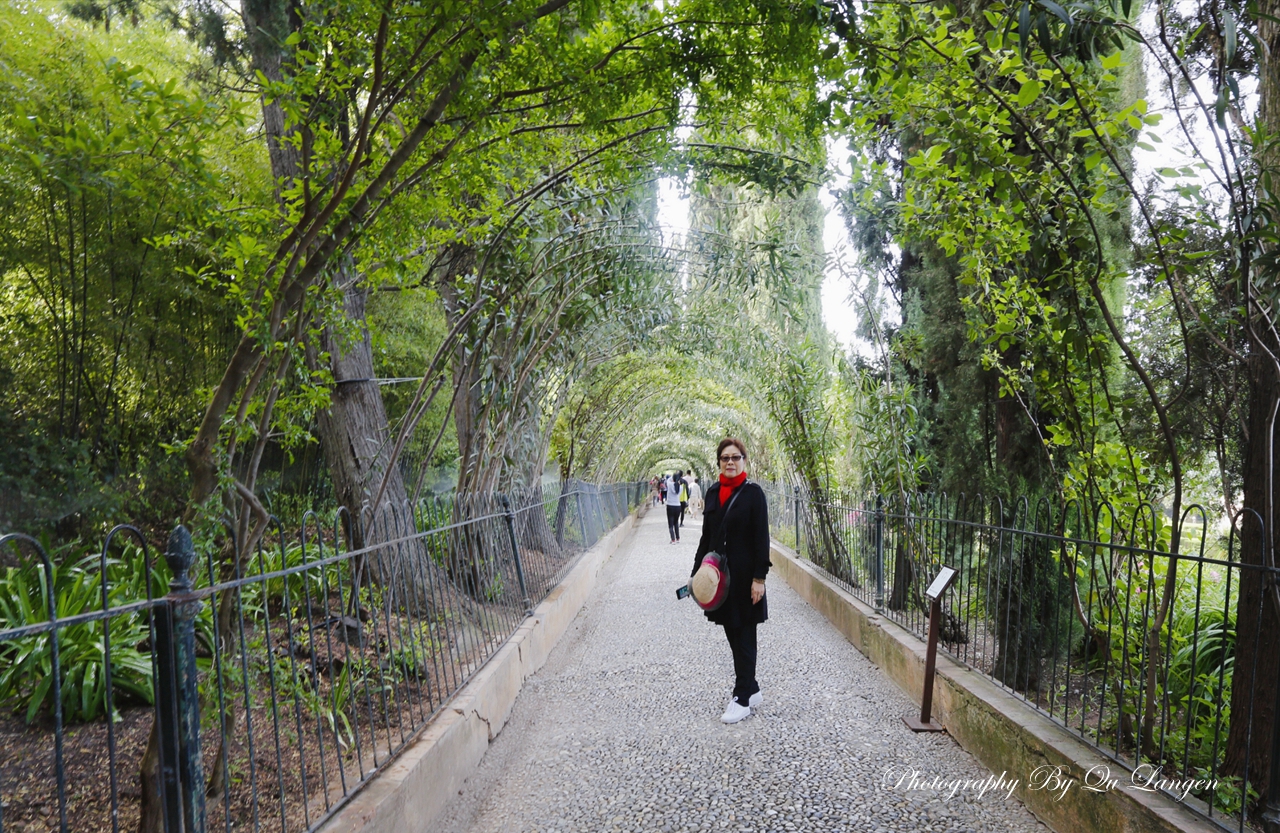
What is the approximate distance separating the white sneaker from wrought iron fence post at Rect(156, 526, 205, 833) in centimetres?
295

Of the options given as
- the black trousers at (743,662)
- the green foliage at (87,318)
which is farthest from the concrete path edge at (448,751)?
the green foliage at (87,318)

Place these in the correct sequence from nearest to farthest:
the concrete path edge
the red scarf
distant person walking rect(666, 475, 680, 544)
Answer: the concrete path edge
the red scarf
distant person walking rect(666, 475, 680, 544)

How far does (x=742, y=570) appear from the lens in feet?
15.2

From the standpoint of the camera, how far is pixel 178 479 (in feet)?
24.5

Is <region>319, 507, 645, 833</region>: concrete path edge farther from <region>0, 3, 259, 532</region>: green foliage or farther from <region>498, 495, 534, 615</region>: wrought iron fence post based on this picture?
<region>0, 3, 259, 532</region>: green foliage

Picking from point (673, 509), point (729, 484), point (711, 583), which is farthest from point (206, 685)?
point (673, 509)

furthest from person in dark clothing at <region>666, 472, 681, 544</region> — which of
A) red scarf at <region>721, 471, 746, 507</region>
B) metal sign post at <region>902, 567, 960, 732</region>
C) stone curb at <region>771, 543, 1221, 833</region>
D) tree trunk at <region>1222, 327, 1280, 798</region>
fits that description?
tree trunk at <region>1222, 327, 1280, 798</region>

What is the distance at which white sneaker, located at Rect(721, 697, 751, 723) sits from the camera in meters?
4.44

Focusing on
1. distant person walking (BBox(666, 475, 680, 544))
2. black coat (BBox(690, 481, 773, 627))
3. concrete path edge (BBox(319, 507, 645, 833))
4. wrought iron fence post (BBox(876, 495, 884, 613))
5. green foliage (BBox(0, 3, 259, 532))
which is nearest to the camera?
concrete path edge (BBox(319, 507, 645, 833))

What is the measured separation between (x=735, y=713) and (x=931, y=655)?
112 centimetres

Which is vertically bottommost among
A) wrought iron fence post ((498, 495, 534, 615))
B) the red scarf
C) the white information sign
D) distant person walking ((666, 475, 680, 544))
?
distant person walking ((666, 475, 680, 544))

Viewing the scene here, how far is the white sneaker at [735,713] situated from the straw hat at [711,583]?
1.84ft

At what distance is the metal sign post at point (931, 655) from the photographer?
4.18 metres

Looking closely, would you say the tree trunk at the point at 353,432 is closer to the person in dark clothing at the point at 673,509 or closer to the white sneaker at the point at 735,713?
the white sneaker at the point at 735,713
